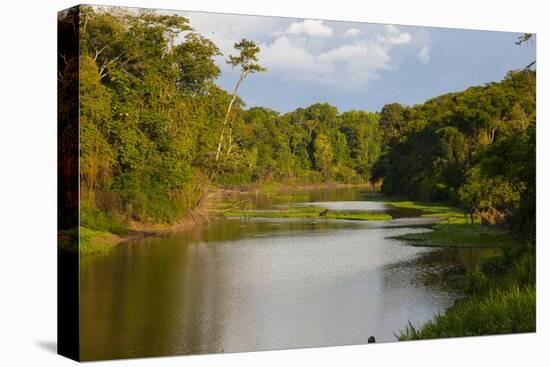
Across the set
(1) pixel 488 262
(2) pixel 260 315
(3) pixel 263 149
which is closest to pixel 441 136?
(1) pixel 488 262

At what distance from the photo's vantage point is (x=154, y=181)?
8906 mm

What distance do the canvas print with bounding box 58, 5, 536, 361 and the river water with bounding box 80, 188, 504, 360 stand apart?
0.02 meters

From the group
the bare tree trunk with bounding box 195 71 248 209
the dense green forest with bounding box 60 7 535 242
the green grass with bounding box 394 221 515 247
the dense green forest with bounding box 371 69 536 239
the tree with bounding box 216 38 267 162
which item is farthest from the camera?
the dense green forest with bounding box 371 69 536 239

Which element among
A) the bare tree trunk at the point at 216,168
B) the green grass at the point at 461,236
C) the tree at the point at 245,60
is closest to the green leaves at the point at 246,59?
the tree at the point at 245,60

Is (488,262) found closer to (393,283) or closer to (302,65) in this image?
(393,283)

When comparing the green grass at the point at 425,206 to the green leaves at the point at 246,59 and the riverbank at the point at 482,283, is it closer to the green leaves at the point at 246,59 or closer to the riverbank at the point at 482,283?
the riverbank at the point at 482,283

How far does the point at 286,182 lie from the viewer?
400 inches

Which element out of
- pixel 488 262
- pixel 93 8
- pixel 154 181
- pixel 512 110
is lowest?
pixel 488 262

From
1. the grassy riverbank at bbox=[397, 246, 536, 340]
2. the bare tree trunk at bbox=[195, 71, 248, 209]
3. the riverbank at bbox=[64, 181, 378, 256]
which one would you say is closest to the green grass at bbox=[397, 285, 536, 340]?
the grassy riverbank at bbox=[397, 246, 536, 340]

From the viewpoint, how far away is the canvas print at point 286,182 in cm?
830

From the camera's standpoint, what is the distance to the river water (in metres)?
8.30

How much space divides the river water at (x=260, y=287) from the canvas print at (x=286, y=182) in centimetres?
2

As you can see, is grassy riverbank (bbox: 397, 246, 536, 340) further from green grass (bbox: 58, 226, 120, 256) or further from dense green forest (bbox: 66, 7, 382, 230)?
green grass (bbox: 58, 226, 120, 256)

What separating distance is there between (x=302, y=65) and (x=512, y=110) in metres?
2.83
